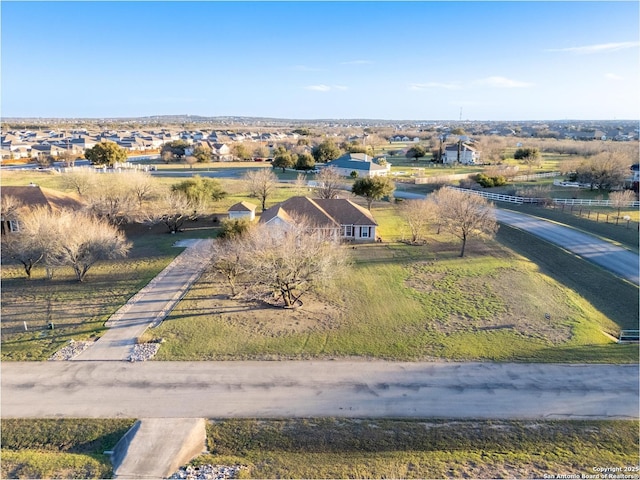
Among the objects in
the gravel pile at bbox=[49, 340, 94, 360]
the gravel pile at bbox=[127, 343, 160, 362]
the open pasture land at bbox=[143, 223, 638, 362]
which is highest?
the open pasture land at bbox=[143, 223, 638, 362]

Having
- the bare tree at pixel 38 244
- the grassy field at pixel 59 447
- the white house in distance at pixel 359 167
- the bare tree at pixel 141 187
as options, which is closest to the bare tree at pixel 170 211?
the bare tree at pixel 141 187

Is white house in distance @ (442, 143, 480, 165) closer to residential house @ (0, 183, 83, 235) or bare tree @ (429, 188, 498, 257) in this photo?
bare tree @ (429, 188, 498, 257)

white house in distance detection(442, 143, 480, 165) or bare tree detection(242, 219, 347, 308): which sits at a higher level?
white house in distance detection(442, 143, 480, 165)

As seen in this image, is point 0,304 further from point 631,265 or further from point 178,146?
point 178,146

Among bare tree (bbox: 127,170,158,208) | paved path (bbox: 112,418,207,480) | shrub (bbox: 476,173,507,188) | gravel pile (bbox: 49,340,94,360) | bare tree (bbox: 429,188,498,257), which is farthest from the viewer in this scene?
shrub (bbox: 476,173,507,188)

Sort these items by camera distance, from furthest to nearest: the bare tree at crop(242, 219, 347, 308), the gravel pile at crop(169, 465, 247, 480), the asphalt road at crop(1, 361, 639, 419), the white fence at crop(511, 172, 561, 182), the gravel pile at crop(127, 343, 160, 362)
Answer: the white fence at crop(511, 172, 561, 182) → the bare tree at crop(242, 219, 347, 308) → the gravel pile at crop(127, 343, 160, 362) → the asphalt road at crop(1, 361, 639, 419) → the gravel pile at crop(169, 465, 247, 480)

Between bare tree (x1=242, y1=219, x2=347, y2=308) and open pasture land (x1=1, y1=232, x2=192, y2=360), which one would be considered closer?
open pasture land (x1=1, y1=232, x2=192, y2=360)

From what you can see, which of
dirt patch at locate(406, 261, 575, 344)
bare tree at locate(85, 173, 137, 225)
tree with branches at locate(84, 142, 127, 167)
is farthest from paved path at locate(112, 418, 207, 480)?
tree with branches at locate(84, 142, 127, 167)

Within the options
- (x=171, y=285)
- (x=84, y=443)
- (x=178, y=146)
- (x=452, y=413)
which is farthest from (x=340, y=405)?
(x=178, y=146)
